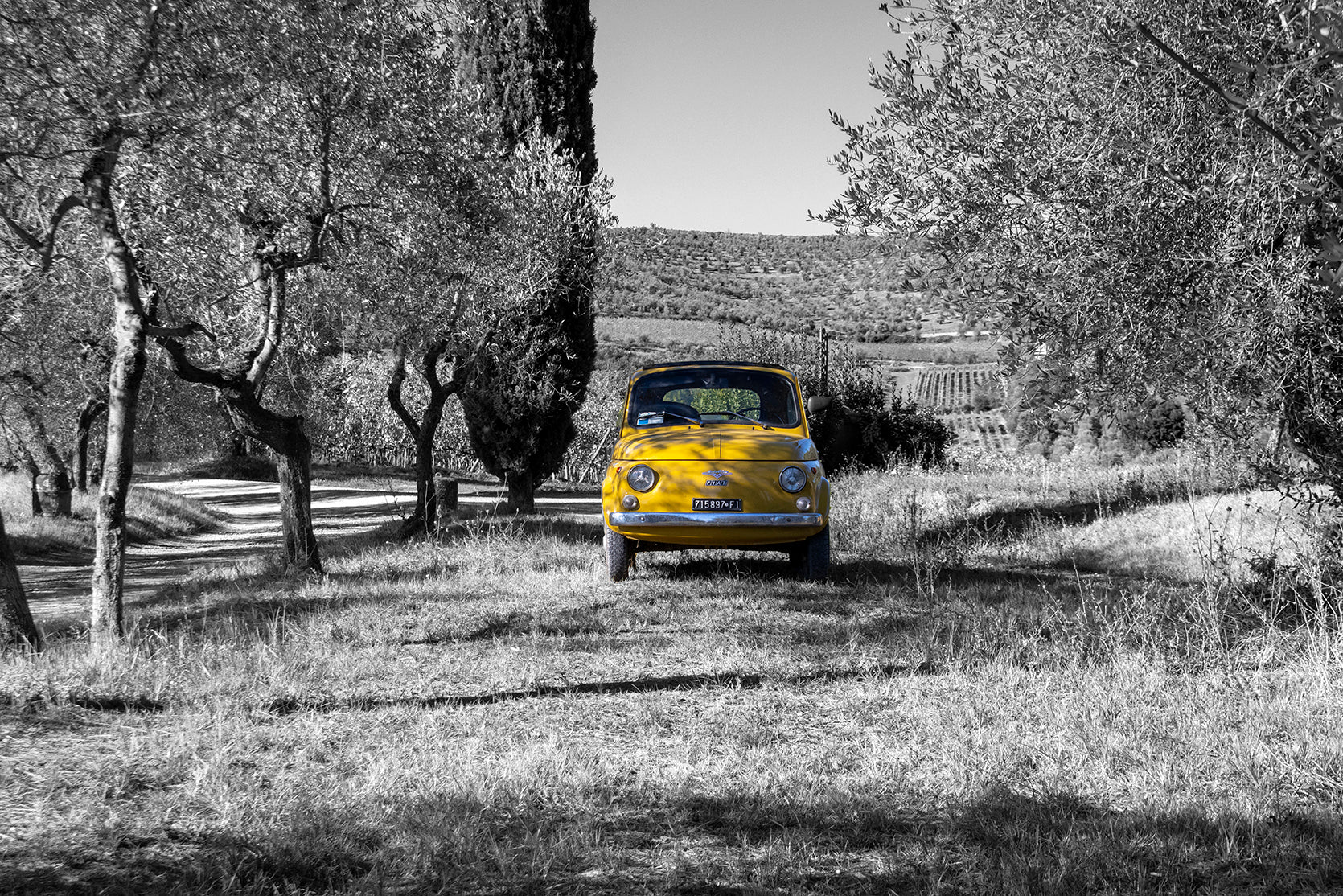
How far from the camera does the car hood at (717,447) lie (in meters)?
8.73

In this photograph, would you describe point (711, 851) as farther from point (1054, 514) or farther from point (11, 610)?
point (1054, 514)

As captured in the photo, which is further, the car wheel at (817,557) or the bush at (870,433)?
the bush at (870,433)

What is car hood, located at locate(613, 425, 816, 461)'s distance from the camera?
873 cm

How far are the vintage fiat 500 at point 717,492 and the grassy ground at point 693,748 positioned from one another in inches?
22.2

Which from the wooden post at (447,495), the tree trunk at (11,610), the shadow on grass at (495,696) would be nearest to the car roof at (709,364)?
the shadow on grass at (495,696)

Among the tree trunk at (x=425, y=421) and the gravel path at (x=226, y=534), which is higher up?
the tree trunk at (x=425, y=421)

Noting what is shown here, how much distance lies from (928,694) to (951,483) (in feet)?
44.0

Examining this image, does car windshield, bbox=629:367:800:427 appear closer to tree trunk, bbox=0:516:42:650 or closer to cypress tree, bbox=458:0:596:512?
tree trunk, bbox=0:516:42:650

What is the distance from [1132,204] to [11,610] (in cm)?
755

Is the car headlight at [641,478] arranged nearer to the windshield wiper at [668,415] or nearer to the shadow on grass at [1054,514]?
the windshield wiper at [668,415]

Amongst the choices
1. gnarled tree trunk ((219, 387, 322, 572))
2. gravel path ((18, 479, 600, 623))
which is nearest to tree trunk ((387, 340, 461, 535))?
gravel path ((18, 479, 600, 623))

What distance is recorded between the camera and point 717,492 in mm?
8523

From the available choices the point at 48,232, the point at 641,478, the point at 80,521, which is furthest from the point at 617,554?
the point at 80,521

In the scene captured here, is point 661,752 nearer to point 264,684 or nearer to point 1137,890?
point 1137,890
